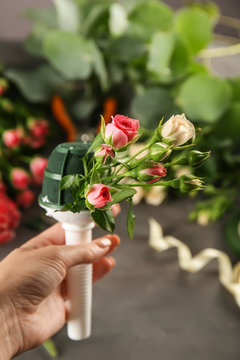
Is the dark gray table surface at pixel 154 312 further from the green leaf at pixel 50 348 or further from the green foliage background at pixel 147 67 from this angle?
the green foliage background at pixel 147 67

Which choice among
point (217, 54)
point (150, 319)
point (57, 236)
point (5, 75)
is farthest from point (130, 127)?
point (217, 54)

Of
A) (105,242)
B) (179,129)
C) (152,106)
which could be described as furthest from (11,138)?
(179,129)

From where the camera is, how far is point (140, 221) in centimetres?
108

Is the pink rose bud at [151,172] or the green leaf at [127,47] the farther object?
the green leaf at [127,47]

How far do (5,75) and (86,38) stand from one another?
287 millimetres

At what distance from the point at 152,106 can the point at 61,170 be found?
678 mm

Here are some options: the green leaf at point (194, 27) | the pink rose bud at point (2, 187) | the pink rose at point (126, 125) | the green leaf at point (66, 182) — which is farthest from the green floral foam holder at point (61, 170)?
the green leaf at point (194, 27)

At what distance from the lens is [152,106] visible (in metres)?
1.14

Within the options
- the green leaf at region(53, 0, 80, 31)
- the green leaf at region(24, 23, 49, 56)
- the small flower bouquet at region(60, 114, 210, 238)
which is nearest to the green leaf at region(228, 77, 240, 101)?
the green leaf at region(53, 0, 80, 31)

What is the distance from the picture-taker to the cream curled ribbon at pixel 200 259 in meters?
0.84

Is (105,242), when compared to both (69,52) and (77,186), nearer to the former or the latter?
(77,186)

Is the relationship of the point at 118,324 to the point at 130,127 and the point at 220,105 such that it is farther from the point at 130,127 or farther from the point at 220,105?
the point at 220,105

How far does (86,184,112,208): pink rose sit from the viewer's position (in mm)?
414

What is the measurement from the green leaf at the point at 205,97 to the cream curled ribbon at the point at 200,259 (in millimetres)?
339
